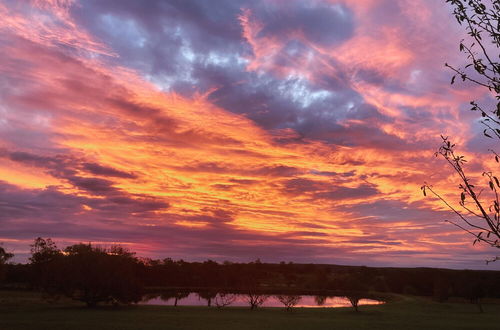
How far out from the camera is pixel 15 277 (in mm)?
112062

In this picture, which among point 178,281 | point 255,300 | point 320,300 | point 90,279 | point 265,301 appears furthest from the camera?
point 178,281

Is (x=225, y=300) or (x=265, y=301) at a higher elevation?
(x=225, y=300)

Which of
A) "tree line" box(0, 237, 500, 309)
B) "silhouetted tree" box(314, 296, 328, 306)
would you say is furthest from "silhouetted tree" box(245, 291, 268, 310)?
"silhouetted tree" box(314, 296, 328, 306)

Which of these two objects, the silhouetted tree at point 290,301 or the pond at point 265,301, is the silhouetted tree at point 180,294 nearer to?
the pond at point 265,301

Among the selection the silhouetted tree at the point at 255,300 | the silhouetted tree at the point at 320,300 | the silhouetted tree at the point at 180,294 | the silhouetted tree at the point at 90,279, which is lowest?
the silhouetted tree at the point at 320,300

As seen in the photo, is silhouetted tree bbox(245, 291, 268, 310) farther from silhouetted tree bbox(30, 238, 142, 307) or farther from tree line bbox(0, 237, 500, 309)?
silhouetted tree bbox(30, 238, 142, 307)

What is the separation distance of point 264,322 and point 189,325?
374 inches

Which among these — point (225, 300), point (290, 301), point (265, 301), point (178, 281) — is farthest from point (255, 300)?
point (178, 281)

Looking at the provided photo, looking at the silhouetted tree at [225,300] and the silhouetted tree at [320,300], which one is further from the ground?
the silhouetted tree at [225,300]

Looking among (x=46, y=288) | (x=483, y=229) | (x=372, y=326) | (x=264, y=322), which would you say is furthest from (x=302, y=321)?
(x=483, y=229)

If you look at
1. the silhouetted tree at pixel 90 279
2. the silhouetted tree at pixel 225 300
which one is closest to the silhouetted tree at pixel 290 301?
the silhouetted tree at pixel 225 300

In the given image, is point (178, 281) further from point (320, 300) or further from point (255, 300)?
point (255, 300)

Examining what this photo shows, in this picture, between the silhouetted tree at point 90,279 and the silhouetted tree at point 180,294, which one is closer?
the silhouetted tree at point 90,279

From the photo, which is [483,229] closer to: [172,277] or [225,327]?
[225,327]
